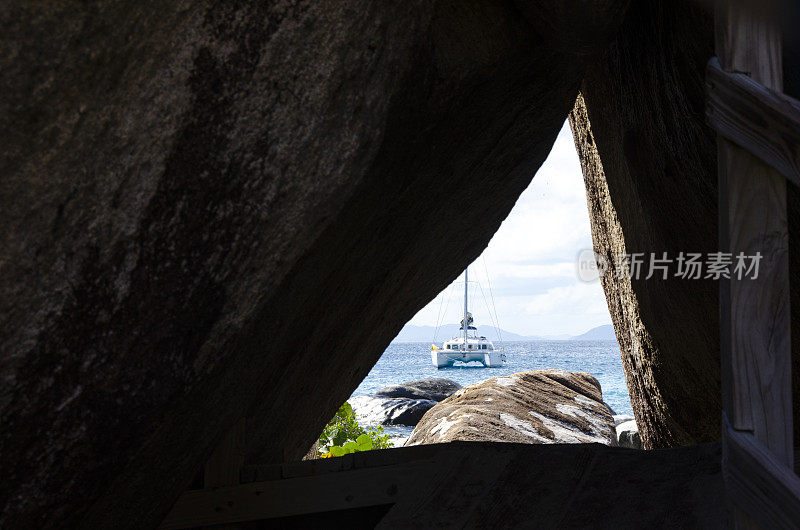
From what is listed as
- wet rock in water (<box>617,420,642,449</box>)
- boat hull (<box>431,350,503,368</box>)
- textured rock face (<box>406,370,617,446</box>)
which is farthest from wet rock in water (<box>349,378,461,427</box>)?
boat hull (<box>431,350,503,368</box>)

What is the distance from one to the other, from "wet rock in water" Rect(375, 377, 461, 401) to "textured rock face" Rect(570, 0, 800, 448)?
25115mm

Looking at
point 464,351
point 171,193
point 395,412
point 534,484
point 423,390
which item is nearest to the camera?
point 171,193

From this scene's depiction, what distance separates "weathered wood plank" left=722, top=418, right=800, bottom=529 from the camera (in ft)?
6.04

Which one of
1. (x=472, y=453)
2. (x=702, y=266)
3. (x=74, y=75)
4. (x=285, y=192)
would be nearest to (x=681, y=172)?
(x=702, y=266)

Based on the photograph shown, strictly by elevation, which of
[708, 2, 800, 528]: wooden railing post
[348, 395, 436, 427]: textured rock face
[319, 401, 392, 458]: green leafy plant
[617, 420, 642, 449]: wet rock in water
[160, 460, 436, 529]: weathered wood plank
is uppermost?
[708, 2, 800, 528]: wooden railing post

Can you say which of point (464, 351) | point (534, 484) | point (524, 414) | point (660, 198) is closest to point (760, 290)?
point (534, 484)

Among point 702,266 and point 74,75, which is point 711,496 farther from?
point 74,75

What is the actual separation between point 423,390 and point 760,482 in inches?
1220

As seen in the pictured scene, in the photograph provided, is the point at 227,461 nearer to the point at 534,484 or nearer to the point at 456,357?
the point at 534,484

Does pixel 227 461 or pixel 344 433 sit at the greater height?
pixel 227 461

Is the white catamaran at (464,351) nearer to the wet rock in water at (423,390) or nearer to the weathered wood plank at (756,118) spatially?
the wet rock in water at (423,390)

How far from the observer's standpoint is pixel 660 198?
431 cm

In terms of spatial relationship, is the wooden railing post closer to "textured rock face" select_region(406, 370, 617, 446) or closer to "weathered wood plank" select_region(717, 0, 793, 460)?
"weathered wood plank" select_region(717, 0, 793, 460)

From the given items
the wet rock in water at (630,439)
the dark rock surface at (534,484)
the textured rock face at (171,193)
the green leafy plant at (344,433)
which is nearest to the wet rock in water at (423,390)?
the wet rock in water at (630,439)
